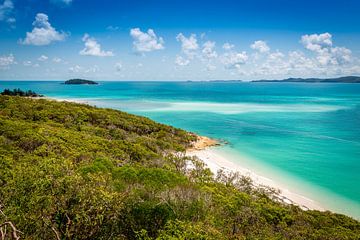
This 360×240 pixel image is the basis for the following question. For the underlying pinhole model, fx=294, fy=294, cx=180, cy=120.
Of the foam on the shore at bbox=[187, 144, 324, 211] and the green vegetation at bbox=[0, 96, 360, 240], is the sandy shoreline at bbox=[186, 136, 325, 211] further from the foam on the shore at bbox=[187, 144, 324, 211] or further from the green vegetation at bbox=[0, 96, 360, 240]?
the green vegetation at bbox=[0, 96, 360, 240]

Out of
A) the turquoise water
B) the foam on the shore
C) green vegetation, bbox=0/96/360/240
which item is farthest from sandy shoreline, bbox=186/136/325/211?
green vegetation, bbox=0/96/360/240

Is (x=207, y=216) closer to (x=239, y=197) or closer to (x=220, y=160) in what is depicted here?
(x=239, y=197)

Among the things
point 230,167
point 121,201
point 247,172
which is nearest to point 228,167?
→ point 230,167

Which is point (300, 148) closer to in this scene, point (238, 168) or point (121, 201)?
point (238, 168)

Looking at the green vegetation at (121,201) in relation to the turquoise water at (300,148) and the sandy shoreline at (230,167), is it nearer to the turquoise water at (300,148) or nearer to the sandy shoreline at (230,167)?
the sandy shoreline at (230,167)

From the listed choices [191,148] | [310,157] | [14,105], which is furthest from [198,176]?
[14,105]

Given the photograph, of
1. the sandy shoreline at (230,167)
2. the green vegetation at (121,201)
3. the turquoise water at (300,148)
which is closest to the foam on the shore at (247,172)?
the sandy shoreline at (230,167)

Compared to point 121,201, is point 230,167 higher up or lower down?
lower down
